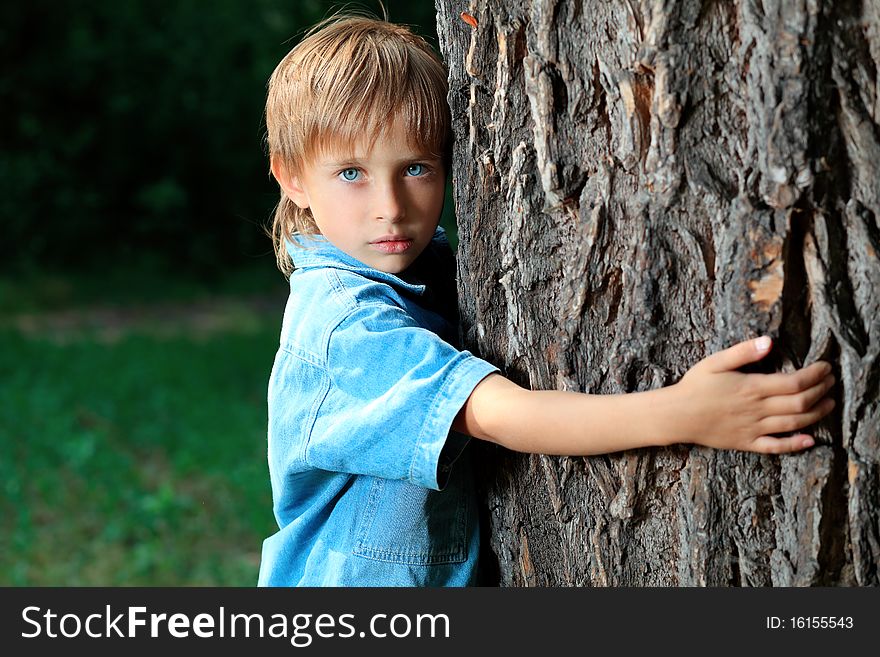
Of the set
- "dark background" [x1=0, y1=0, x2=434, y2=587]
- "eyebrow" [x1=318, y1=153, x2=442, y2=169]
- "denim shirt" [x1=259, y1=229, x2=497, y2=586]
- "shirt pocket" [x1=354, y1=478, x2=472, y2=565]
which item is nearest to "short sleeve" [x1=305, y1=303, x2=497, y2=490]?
"denim shirt" [x1=259, y1=229, x2=497, y2=586]

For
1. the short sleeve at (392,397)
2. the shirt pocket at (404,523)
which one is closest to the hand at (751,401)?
the short sleeve at (392,397)

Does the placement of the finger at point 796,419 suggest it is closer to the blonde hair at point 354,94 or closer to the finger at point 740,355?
the finger at point 740,355

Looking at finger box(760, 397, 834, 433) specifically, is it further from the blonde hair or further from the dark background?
the dark background

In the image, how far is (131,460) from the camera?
5652mm

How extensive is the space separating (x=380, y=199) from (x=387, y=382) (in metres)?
0.36

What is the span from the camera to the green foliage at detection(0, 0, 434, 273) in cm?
1089

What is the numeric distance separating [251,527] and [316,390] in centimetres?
333

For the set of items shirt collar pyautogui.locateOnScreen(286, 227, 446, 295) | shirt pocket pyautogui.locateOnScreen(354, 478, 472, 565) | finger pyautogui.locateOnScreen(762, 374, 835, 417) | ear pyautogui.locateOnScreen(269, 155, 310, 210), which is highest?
ear pyautogui.locateOnScreen(269, 155, 310, 210)

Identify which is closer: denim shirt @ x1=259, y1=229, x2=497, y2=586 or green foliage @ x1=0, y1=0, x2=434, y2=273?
denim shirt @ x1=259, y1=229, x2=497, y2=586

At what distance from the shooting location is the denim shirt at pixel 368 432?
64.2 inches

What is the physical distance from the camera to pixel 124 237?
11.8 metres

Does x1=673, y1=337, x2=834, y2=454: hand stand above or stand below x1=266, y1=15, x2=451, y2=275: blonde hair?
below

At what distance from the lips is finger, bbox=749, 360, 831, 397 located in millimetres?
692
